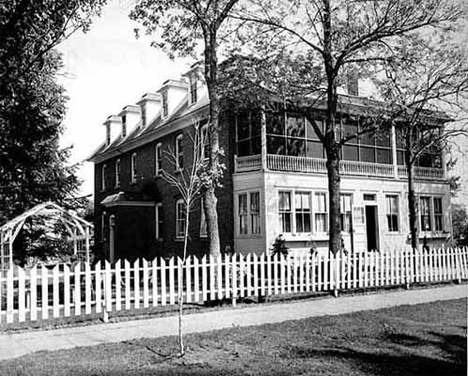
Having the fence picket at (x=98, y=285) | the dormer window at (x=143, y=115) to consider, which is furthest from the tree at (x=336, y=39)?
the dormer window at (x=143, y=115)

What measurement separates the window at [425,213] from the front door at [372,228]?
7.58 ft

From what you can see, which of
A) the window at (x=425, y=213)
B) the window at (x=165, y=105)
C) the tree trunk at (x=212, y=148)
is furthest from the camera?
the window at (x=165, y=105)

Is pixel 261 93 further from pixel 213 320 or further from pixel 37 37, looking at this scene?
pixel 213 320

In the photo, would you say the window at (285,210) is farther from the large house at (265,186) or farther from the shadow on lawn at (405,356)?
the shadow on lawn at (405,356)

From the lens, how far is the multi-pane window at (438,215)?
20391 millimetres

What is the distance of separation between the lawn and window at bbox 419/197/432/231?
537 inches

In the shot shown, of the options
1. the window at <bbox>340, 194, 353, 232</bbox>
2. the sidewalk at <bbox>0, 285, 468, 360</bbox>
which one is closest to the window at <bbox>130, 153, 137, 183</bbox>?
the window at <bbox>340, 194, 353, 232</bbox>

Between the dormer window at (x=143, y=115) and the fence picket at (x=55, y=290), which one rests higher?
the dormer window at (x=143, y=115)

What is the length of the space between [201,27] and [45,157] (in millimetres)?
9337

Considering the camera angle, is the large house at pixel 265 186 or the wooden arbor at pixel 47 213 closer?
the wooden arbor at pixel 47 213

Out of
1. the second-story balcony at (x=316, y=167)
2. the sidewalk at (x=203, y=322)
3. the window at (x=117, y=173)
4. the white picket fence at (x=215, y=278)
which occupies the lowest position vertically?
the sidewalk at (x=203, y=322)

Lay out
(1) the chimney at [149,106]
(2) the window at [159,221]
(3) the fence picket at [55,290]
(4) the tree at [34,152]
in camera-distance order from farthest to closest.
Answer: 1. (1) the chimney at [149,106]
2. (2) the window at [159,221]
3. (4) the tree at [34,152]
4. (3) the fence picket at [55,290]

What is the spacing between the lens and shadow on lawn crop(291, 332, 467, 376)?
461 centimetres

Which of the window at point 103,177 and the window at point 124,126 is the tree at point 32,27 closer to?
the window at point 124,126
